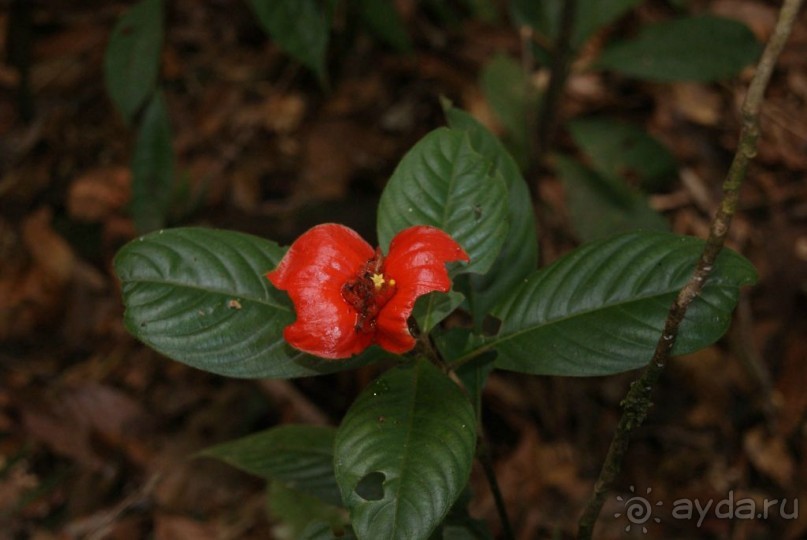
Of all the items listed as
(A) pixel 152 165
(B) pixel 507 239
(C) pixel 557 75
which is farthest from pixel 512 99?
(B) pixel 507 239

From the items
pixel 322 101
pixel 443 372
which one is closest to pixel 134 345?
pixel 322 101

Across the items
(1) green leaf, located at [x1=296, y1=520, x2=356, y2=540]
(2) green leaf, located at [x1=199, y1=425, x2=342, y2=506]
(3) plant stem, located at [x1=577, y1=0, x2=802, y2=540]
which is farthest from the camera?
(2) green leaf, located at [x1=199, y1=425, x2=342, y2=506]

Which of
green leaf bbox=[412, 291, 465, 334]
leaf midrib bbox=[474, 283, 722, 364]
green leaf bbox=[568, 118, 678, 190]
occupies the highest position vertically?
green leaf bbox=[412, 291, 465, 334]

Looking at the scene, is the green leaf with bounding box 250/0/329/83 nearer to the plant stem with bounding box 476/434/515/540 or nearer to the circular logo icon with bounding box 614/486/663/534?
the plant stem with bounding box 476/434/515/540

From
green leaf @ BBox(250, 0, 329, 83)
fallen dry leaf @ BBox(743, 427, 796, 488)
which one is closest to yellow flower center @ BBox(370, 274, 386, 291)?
green leaf @ BBox(250, 0, 329, 83)

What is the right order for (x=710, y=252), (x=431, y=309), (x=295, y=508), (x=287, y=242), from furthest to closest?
(x=287, y=242)
(x=295, y=508)
(x=431, y=309)
(x=710, y=252)

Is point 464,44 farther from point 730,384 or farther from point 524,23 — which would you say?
point 730,384

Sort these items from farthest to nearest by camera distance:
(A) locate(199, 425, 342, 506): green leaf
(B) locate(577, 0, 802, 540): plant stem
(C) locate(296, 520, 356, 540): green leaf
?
(A) locate(199, 425, 342, 506): green leaf → (C) locate(296, 520, 356, 540): green leaf → (B) locate(577, 0, 802, 540): plant stem

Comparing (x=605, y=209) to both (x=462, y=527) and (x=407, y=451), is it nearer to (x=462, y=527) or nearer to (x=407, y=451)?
(x=462, y=527)
